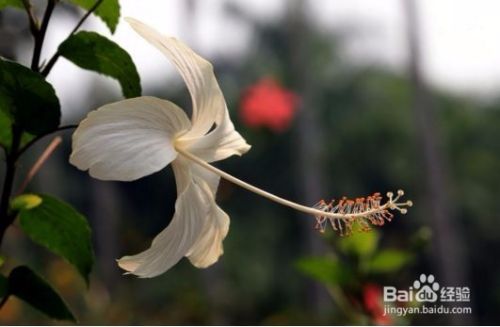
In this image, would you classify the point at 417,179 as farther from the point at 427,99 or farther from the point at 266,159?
the point at 427,99

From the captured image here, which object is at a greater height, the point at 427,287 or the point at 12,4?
the point at 12,4

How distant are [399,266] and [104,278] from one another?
33.6ft

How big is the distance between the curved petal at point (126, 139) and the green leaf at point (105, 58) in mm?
75

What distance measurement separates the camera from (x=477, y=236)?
1308cm

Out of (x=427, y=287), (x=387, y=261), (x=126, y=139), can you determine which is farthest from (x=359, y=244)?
(x=126, y=139)

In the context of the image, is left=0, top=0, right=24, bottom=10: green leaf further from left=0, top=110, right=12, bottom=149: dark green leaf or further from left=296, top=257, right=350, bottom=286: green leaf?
left=296, top=257, right=350, bottom=286: green leaf

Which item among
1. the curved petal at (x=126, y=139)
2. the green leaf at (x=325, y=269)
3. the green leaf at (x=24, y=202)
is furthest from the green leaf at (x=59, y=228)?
the green leaf at (x=325, y=269)

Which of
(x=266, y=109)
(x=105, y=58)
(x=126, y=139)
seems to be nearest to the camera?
(x=126, y=139)

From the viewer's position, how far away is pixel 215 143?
504 millimetres

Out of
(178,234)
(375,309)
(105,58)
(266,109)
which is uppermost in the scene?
(266,109)

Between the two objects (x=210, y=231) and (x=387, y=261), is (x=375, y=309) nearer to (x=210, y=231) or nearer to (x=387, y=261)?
(x=387, y=261)

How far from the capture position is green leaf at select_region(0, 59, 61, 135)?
46 cm

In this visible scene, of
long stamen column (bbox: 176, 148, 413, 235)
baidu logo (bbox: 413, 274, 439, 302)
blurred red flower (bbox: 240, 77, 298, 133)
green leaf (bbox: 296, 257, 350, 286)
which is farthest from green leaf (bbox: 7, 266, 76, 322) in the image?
blurred red flower (bbox: 240, 77, 298, 133)

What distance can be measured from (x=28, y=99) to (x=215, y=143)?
109mm
